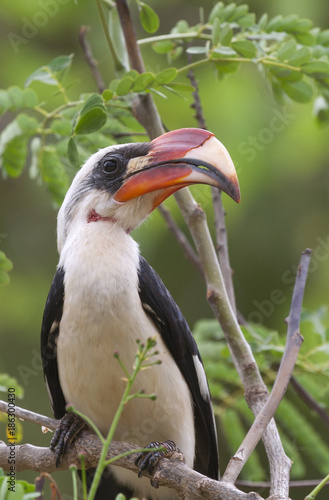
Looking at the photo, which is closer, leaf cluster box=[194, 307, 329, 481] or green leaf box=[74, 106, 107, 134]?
green leaf box=[74, 106, 107, 134]

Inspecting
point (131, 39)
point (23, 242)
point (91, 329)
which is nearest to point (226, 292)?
point (91, 329)

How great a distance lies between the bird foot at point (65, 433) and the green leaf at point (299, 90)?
1746 mm

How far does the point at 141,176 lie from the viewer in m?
3.12

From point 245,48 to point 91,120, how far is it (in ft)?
2.64

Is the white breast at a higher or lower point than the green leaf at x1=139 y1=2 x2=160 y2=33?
lower

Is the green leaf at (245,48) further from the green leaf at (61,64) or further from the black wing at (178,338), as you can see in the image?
the black wing at (178,338)

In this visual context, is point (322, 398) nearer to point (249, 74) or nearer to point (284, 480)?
point (284, 480)

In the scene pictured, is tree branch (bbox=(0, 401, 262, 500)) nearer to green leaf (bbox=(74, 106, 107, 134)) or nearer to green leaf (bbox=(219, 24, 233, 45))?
green leaf (bbox=(74, 106, 107, 134))

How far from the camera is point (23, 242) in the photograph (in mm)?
7043

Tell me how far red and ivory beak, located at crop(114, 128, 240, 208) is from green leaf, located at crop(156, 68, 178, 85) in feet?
0.73

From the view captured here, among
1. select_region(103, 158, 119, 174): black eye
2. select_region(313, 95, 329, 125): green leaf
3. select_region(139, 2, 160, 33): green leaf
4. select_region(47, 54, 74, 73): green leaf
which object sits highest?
select_region(139, 2, 160, 33): green leaf

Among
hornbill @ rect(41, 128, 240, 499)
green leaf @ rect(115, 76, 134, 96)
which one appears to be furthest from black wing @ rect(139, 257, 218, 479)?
→ green leaf @ rect(115, 76, 134, 96)

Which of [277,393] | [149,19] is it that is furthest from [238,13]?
[277,393]

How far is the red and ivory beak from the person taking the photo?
2.77m
